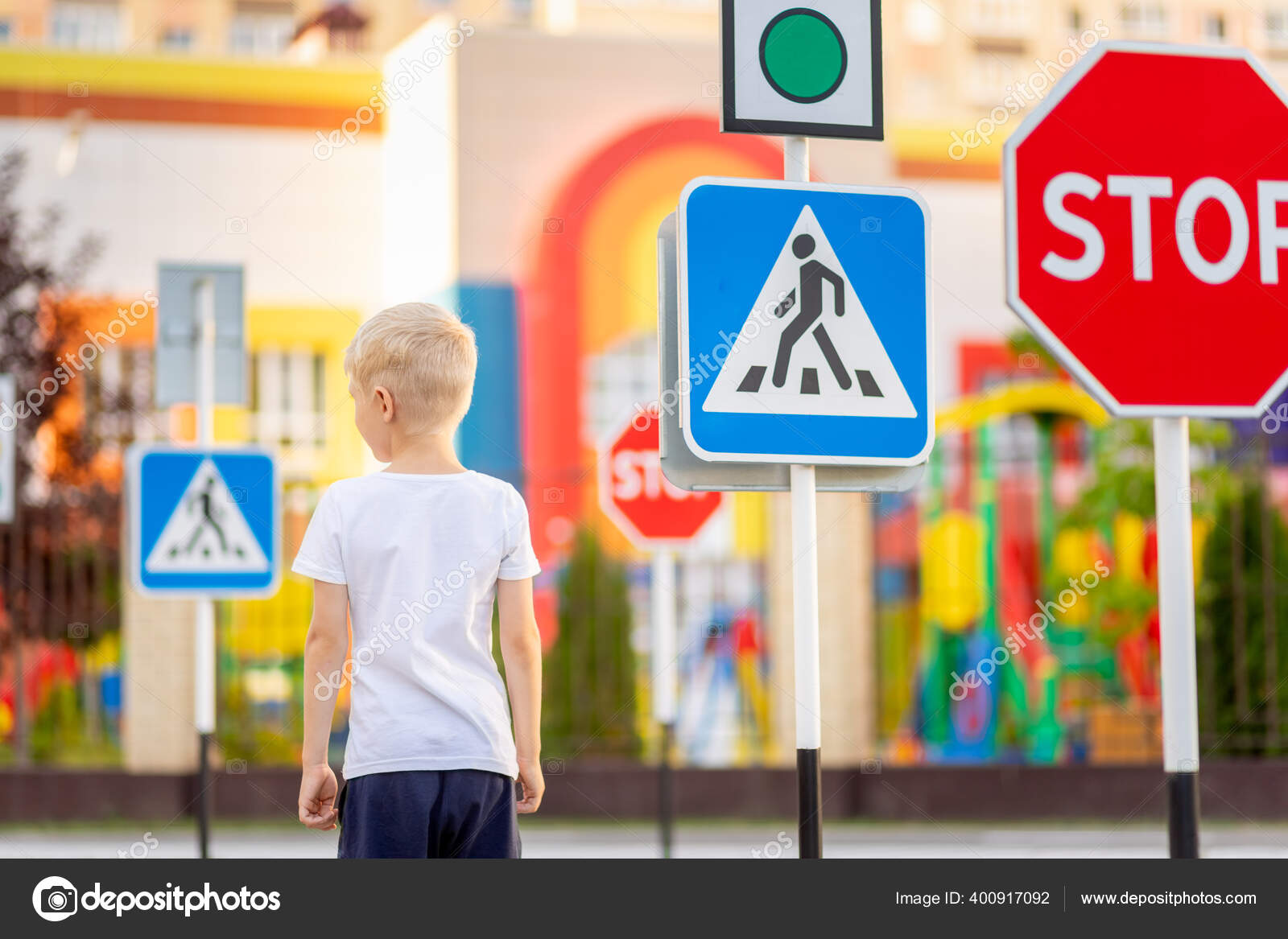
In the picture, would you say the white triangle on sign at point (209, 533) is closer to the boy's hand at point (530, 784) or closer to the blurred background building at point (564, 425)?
the boy's hand at point (530, 784)

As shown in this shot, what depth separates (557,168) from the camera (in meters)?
23.0

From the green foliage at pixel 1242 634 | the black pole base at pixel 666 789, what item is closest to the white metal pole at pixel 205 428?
the black pole base at pixel 666 789

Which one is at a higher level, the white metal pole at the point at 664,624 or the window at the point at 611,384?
the window at the point at 611,384

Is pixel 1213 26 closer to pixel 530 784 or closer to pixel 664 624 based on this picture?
pixel 664 624

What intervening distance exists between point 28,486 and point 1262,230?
53.6 feet

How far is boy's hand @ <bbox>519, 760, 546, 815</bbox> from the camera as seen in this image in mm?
3217

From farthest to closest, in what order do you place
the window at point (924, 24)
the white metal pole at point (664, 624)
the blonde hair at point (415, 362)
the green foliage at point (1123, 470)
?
the window at point (924, 24)
the green foliage at point (1123, 470)
the white metal pole at point (664, 624)
the blonde hair at point (415, 362)

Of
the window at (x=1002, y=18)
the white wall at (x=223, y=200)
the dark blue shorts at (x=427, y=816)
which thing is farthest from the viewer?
the window at (x=1002, y=18)

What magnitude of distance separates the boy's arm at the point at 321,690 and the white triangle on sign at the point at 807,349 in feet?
2.70

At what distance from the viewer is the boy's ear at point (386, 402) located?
3.22 meters

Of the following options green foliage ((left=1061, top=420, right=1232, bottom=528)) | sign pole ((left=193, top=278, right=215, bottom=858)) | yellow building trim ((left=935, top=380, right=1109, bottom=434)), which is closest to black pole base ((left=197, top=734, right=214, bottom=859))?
sign pole ((left=193, top=278, right=215, bottom=858))

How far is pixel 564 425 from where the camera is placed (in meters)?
22.4
